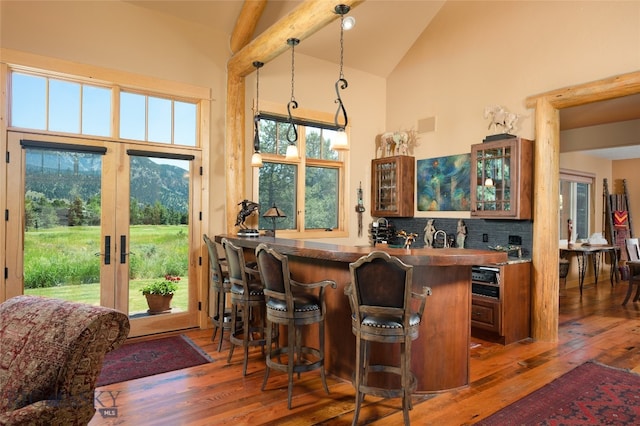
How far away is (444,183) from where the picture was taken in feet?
19.3

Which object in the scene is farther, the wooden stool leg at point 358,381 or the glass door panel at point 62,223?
the glass door panel at point 62,223

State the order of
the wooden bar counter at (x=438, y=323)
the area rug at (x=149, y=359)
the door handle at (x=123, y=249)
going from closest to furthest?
1. the wooden bar counter at (x=438, y=323)
2. the area rug at (x=149, y=359)
3. the door handle at (x=123, y=249)

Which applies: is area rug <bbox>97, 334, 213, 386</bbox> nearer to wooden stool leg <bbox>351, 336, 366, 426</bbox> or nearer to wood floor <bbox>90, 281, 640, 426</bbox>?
wood floor <bbox>90, 281, 640, 426</bbox>

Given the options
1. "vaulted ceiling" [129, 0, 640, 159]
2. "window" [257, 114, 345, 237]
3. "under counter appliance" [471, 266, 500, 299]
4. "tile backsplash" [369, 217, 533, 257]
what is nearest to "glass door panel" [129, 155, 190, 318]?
"window" [257, 114, 345, 237]

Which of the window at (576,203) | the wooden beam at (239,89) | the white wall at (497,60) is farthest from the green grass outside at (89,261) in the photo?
the window at (576,203)

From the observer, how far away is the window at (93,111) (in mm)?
4141

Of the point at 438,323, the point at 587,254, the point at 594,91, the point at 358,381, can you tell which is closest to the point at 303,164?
the point at 438,323

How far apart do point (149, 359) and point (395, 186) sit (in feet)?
13.3

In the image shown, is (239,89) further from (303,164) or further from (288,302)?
(288,302)

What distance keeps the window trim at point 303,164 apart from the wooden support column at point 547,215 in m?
2.68

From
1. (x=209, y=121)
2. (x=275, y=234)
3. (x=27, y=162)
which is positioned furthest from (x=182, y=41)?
(x=275, y=234)

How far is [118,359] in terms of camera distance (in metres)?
3.93

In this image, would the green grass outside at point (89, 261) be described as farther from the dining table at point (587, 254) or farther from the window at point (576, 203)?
the window at point (576, 203)

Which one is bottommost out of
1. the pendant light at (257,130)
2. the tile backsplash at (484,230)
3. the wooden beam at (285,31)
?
the tile backsplash at (484,230)
